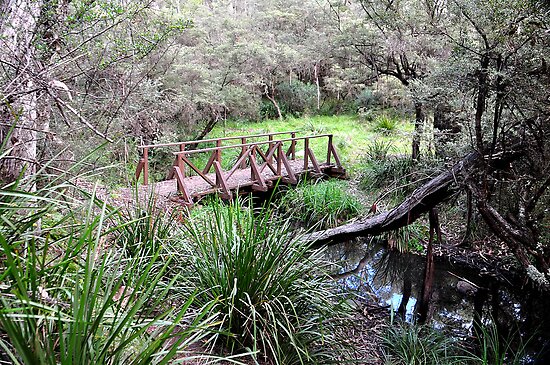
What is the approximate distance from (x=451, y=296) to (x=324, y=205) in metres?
2.91

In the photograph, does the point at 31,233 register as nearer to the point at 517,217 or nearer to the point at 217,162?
the point at 517,217

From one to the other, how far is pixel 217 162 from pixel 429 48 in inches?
169

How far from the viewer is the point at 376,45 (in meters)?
8.12

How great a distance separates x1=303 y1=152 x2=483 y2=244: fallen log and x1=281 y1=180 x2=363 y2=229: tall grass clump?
8.88 ft

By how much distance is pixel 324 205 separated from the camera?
7.59 meters

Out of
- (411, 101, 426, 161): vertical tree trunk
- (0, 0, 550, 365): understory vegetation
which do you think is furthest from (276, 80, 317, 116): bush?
(411, 101, 426, 161): vertical tree trunk

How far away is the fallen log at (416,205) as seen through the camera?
368cm

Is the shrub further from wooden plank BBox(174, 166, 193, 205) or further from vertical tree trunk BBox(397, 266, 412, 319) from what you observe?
wooden plank BBox(174, 166, 193, 205)

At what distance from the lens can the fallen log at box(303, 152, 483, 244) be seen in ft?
12.1

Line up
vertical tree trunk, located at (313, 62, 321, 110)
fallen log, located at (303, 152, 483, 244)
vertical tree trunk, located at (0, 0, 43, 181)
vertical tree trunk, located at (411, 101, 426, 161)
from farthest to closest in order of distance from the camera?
vertical tree trunk, located at (313, 62, 321, 110) < vertical tree trunk, located at (411, 101, 426, 161) < fallen log, located at (303, 152, 483, 244) < vertical tree trunk, located at (0, 0, 43, 181)

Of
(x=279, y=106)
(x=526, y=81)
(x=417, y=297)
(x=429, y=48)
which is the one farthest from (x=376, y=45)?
(x=279, y=106)

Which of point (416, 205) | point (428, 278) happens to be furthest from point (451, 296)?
point (416, 205)

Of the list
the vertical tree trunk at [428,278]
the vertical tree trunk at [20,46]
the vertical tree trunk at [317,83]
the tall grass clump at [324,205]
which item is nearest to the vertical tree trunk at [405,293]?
the vertical tree trunk at [428,278]

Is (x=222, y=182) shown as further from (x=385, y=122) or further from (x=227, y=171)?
(x=385, y=122)
